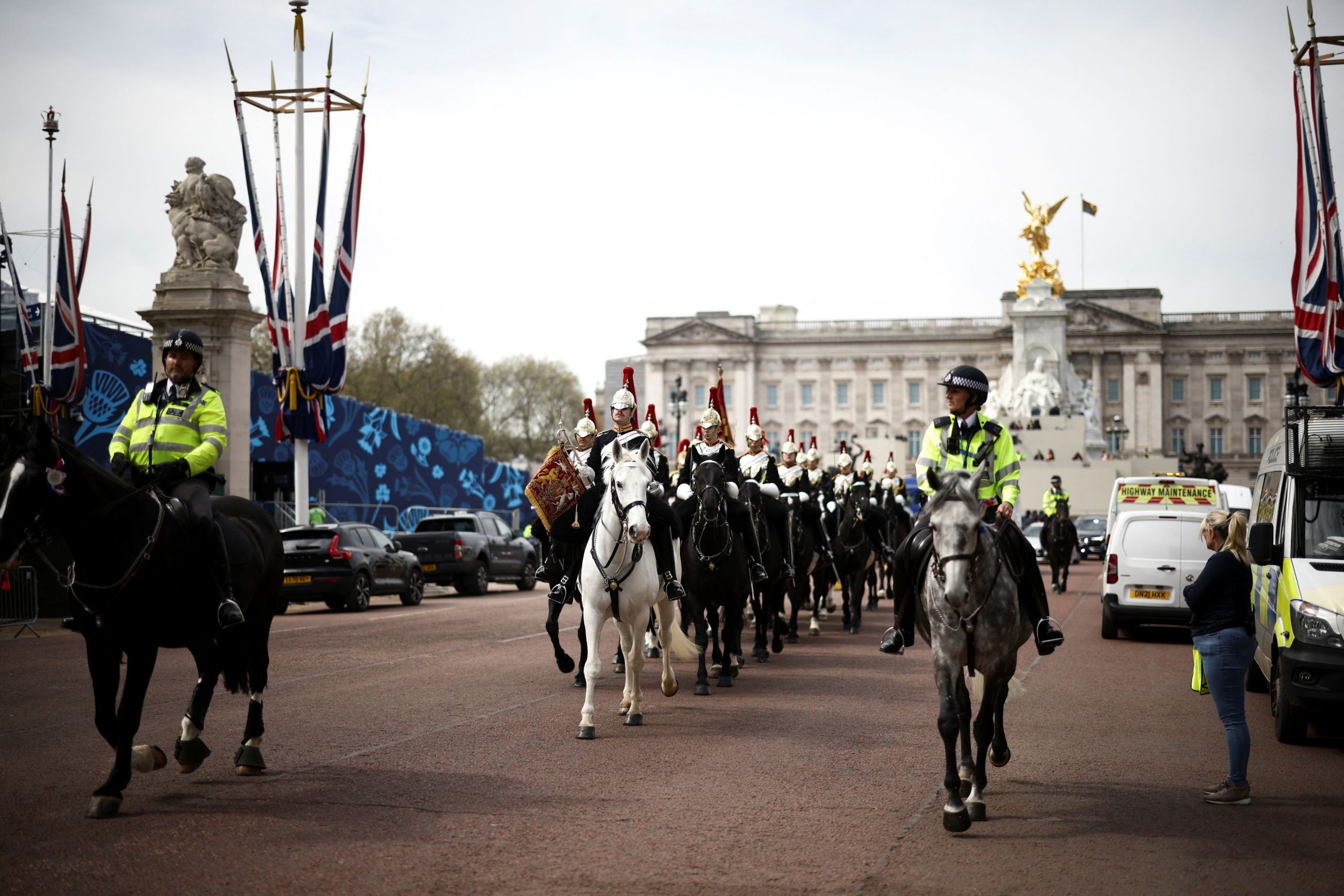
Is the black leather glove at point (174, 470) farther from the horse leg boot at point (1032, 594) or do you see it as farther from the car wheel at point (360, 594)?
the car wheel at point (360, 594)

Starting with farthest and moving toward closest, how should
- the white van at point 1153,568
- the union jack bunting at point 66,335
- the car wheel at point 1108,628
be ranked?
the union jack bunting at point 66,335
the car wheel at point 1108,628
the white van at point 1153,568

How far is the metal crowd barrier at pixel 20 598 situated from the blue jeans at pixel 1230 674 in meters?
17.4

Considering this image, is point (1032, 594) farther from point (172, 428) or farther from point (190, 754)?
point (172, 428)

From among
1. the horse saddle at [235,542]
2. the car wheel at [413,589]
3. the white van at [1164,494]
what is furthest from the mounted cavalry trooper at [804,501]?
the car wheel at [413,589]

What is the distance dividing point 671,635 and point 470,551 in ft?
59.4

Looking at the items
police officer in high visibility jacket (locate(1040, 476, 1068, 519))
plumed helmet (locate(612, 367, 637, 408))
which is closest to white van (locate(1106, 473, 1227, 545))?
police officer in high visibility jacket (locate(1040, 476, 1068, 519))

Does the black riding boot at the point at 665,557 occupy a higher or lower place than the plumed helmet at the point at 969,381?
lower

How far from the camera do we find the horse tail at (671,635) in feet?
37.1

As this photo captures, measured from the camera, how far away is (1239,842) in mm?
6473

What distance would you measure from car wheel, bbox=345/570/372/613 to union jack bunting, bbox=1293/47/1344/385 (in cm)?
1609

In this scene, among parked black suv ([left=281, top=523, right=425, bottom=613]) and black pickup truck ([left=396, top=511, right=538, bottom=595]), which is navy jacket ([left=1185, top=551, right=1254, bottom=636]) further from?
black pickup truck ([left=396, top=511, right=538, bottom=595])

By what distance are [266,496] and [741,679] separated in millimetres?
26342

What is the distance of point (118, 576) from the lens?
7.08 meters

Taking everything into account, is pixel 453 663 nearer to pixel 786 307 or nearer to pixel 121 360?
pixel 121 360
